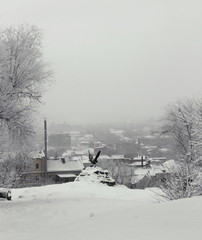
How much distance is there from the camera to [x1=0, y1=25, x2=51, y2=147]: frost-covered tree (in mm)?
14387

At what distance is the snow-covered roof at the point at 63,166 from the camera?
182 feet

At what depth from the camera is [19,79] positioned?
1527cm

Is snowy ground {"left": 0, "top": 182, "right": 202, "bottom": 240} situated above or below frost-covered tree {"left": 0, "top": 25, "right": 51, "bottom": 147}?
below

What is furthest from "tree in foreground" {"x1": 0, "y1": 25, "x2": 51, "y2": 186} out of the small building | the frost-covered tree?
the small building

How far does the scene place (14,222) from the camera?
36.6 ft

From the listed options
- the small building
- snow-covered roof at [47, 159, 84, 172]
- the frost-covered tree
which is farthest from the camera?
snow-covered roof at [47, 159, 84, 172]

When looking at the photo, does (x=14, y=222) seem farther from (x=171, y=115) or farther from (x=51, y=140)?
(x=51, y=140)

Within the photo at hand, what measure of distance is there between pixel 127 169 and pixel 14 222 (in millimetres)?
29212

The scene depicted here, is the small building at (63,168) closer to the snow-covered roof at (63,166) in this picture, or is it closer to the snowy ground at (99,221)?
the snow-covered roof at (63,166)

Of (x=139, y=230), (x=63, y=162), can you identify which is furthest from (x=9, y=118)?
(x=63, y=162)

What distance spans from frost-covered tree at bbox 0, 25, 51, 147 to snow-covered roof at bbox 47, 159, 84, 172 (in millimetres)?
40651

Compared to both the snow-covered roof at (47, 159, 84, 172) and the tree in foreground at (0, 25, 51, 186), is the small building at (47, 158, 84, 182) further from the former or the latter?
the tree in foreground at (0, 25, 51, 186)

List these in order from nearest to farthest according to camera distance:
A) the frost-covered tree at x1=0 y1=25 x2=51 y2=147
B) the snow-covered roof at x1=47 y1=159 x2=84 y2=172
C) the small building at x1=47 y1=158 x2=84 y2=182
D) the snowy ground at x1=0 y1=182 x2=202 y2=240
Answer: the snowy ground at x1=0 y1=182 x2=202 y2=240, the frost-covered tree at x1=0 y1=25 x2=51 y2=147, the small building at x1=47 y1=158 x2=84 y2=182, the snow-covered roof at x1=47 y1=159 x2=84 y2=172

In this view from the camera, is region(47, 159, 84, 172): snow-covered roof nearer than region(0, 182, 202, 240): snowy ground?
No
